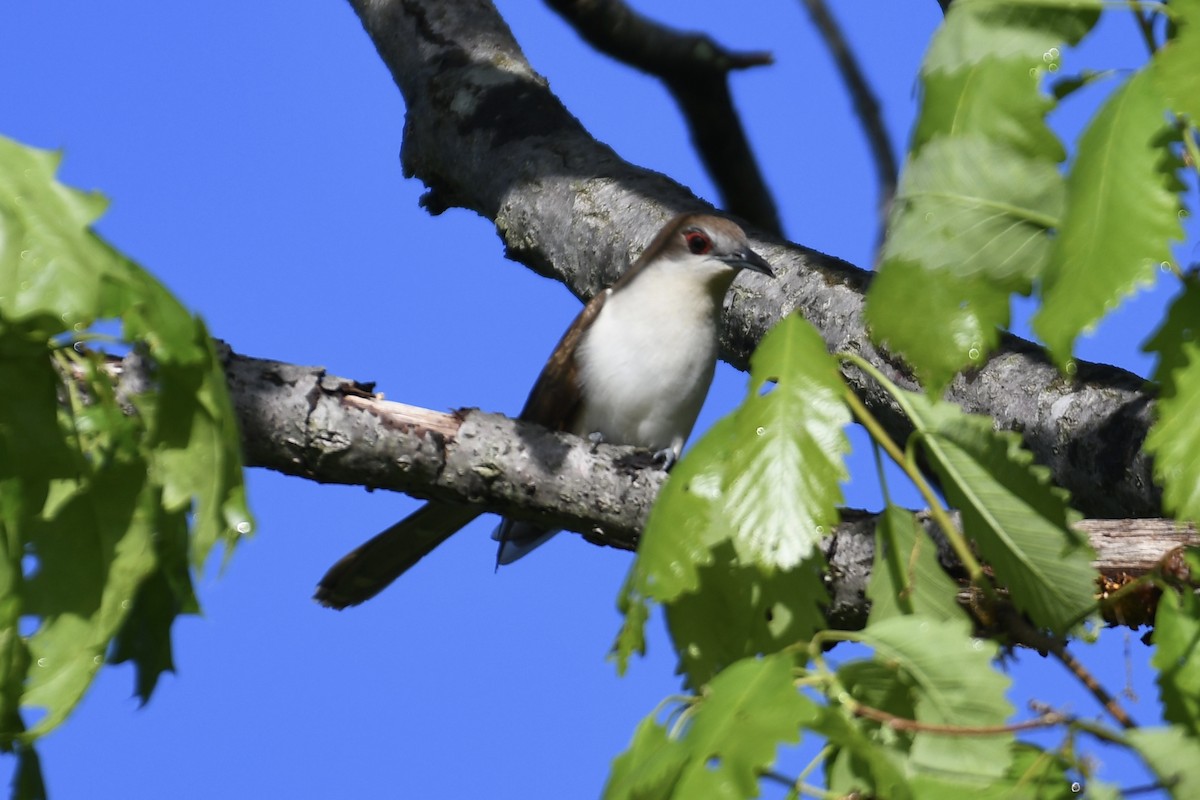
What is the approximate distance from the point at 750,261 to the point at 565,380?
107 centimetres

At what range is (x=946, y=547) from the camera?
3521mm

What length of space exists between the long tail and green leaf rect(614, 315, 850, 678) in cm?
340

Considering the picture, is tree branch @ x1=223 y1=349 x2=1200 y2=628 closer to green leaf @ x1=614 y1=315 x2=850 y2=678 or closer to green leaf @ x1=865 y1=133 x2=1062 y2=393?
green leaf @ x1=614 y1=315 x2=850 y2=678

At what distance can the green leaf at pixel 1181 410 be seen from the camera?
150 centimetres

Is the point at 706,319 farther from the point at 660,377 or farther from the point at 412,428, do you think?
the point at 412,428

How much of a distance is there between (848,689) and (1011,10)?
856 millimetres

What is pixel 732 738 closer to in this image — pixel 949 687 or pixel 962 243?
pixel 949 687

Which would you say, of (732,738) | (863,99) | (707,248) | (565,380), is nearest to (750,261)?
(707,248)

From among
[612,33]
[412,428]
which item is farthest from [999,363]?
[612,33]

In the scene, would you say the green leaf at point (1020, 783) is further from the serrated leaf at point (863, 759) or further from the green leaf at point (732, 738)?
the green leaf at point (732, 738)

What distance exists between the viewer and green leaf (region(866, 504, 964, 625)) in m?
2.01

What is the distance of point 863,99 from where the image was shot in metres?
5.34

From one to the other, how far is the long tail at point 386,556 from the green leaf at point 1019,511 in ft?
11.3

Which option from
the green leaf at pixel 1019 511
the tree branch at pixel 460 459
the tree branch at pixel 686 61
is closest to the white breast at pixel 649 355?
the tree branch at pixel 686 61
